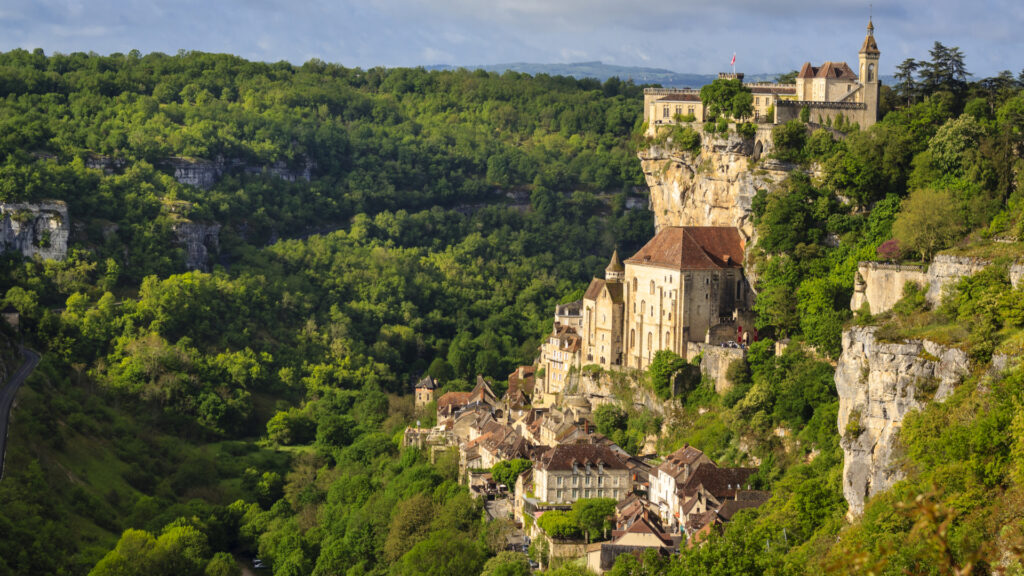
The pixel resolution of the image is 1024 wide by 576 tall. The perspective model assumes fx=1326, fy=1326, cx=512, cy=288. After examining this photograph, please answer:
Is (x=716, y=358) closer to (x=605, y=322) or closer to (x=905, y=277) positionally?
(x=605, y=322)

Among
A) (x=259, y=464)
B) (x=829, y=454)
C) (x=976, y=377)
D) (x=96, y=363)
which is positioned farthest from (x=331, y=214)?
(x=976, y=377)

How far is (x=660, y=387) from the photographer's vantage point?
6538cm

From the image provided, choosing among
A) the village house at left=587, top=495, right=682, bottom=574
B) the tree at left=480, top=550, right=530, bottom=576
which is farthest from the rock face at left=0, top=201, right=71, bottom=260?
the village house at left=587, top=495, right=682, bottom=574

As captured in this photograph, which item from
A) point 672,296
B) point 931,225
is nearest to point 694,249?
point 672,296

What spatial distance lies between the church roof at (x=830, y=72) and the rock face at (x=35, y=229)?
57.5 metres

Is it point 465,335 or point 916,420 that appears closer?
point 916,420

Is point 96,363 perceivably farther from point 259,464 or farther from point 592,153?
point 592,153

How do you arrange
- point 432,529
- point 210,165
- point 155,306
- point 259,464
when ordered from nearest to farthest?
point 432,529 → point 259,464 → point 155,306 → point 210,165

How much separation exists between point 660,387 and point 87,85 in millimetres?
93617

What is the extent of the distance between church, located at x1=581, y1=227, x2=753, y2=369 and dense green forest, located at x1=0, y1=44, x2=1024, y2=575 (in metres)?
1.90

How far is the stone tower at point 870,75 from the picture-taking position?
6712 centimetres

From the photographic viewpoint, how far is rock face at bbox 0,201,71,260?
97.6 metres

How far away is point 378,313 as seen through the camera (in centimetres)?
11644

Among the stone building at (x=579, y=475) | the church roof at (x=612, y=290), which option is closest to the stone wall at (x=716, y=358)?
the church roof at (x=612, y=290)
